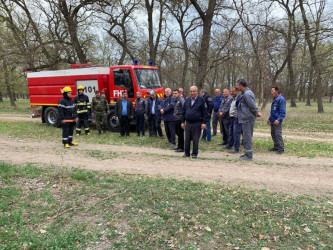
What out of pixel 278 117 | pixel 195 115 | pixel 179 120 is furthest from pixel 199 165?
pixel 278 117

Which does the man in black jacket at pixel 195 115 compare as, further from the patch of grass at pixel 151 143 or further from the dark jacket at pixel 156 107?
the dark jacket at pixel 156 107

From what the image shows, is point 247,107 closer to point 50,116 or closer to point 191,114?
point 191,114

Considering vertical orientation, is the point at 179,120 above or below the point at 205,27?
below

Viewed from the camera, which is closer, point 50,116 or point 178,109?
point 178,109

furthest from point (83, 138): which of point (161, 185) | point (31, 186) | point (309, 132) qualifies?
point (309, 132)

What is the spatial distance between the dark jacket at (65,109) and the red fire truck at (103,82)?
264 cm

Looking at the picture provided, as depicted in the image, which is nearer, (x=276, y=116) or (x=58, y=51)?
(x=276, y=116)

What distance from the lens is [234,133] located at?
7523 millimetres

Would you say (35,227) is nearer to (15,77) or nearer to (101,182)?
(101,182)

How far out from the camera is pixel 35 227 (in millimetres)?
3490

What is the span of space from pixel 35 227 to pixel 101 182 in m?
1.53

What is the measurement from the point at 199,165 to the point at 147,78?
6.01 metres

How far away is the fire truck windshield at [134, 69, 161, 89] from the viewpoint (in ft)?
34.7

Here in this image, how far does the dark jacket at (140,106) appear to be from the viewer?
31.9 feet
